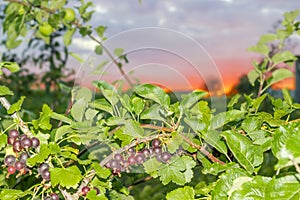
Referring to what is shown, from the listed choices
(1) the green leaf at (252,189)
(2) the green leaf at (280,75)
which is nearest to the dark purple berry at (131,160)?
(1) the green leaf at (252,189)

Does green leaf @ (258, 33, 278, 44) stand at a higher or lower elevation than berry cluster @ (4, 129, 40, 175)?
higher

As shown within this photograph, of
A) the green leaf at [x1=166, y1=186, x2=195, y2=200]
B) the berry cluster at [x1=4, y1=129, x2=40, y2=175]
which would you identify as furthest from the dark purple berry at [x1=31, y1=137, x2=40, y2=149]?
the green leaf at [x1=166, y1=186, x2=195, y2=200]

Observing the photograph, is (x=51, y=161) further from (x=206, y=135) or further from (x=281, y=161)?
(x=281, y=161)

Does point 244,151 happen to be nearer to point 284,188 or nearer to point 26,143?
point 284,188

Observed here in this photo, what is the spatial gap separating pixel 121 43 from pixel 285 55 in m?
0.54

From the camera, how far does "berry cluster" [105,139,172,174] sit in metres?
0.82

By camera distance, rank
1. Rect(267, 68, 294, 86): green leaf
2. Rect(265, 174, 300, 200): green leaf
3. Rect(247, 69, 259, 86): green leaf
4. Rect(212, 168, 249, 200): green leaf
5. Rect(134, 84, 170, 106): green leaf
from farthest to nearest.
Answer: Rect(247, 69, 259, 86): green leaf, Rect(267, 68, 294, 86): green leaf, Rect(134, 84, 170, 106): green leaf, Rect(212, 168, 249, 200): green leaf, Rect(265, 174, 300, 200): green leaf

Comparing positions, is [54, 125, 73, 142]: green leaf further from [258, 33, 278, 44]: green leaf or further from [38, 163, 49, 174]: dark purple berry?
[258, 33, 278, 44]: green leaf

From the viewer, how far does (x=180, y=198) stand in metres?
0.77

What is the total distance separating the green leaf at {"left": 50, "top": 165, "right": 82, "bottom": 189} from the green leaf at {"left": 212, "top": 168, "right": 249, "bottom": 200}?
0.22 meters

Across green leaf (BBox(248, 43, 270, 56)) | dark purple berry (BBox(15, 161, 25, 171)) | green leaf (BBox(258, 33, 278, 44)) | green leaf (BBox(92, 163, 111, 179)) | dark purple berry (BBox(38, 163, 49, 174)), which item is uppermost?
green leaf (BBox(258, 33, 278, 44))

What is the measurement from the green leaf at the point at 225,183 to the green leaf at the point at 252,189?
0.05 meters

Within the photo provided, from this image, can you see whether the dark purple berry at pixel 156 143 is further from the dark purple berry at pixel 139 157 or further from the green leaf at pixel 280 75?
the green leaf at pixel 280 75

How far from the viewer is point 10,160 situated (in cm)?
82
